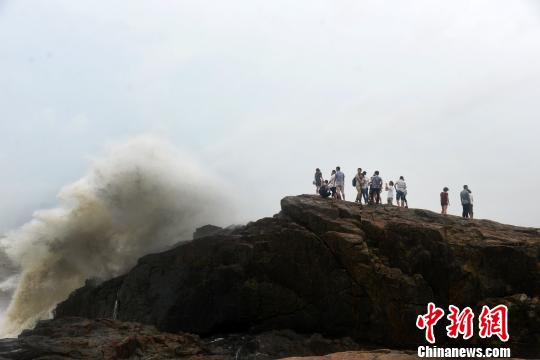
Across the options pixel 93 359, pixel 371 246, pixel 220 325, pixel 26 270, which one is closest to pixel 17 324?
pixel 26 270

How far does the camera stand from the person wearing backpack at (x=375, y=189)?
16859 millimetres

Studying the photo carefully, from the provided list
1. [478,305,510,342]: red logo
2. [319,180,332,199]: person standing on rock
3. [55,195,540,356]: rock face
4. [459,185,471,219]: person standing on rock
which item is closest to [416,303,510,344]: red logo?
[478,305,510,342]: red logo

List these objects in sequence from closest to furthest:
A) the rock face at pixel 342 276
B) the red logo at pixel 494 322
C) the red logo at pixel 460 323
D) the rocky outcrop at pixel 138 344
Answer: the rocky outcrop at pixel 138 344, the red logo at pixel 494 322, the red logo at pixel 460 323, the rock face at pixel 342 276

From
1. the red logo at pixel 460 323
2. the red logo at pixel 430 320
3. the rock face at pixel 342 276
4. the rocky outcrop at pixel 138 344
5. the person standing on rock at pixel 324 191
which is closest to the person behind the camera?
the rocky outcrop at pixel 138 344

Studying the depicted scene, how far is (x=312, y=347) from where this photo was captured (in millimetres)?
12914

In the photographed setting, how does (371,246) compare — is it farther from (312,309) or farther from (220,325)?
(220,325)

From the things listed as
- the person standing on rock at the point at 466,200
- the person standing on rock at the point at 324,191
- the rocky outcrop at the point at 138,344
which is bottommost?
the rocky outcrop at the point at 138,344

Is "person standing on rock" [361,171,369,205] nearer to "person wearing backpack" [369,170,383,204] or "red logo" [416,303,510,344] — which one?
"person wearing backpack" [369,170,383,204]

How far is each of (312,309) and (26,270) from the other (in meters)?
12.1

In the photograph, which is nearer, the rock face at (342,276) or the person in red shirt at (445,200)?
the rock face at (342,276)

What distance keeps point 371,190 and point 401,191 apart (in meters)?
1.25

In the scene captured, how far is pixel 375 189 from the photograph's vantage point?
55.9ft

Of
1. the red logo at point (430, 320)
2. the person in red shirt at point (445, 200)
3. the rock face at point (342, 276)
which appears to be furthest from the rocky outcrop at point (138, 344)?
the person in red shirt at point (445, 200)

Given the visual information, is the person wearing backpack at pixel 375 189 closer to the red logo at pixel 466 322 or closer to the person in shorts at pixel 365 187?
the person in shorts at pixel 365 187
